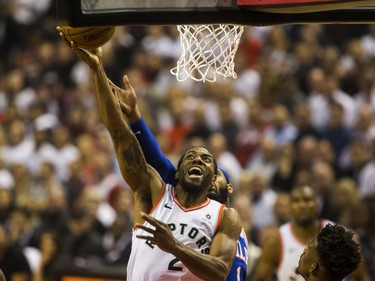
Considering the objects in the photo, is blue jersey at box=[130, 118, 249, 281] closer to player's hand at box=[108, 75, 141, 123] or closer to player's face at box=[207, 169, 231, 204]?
player's hand at box=[108, 75, 141, 123]

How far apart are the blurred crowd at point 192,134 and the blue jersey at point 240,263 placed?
3.08 m

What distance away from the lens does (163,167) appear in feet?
20.7

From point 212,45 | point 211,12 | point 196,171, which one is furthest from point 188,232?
point 211,12

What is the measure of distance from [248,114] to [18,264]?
3.52m

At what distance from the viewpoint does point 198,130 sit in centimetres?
→ 1208

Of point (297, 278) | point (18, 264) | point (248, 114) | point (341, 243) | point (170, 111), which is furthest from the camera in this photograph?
point (170, 111)

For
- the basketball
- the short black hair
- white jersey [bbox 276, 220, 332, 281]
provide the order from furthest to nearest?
white jersey [bbox 276, 220, 332, 281] → the basketball → the short black hair

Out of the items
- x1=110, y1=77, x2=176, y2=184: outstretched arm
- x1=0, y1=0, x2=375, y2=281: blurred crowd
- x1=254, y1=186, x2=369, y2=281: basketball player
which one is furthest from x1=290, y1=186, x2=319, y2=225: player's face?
x1=110, y1=77, x2=176, y2=184: outstretched arm

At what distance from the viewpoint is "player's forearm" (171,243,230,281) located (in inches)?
206

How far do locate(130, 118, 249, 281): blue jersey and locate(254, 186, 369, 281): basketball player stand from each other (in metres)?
1.76

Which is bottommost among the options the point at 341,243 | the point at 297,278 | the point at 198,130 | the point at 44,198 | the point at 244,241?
the point at 341,243

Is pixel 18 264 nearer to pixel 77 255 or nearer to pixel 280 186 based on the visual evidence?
pixel 77 255

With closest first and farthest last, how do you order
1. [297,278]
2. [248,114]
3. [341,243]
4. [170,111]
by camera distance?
[341,243] < [297,278] < [248,114] < [170,111]

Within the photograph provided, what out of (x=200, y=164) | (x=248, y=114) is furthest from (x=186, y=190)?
(x=248, y=114)
